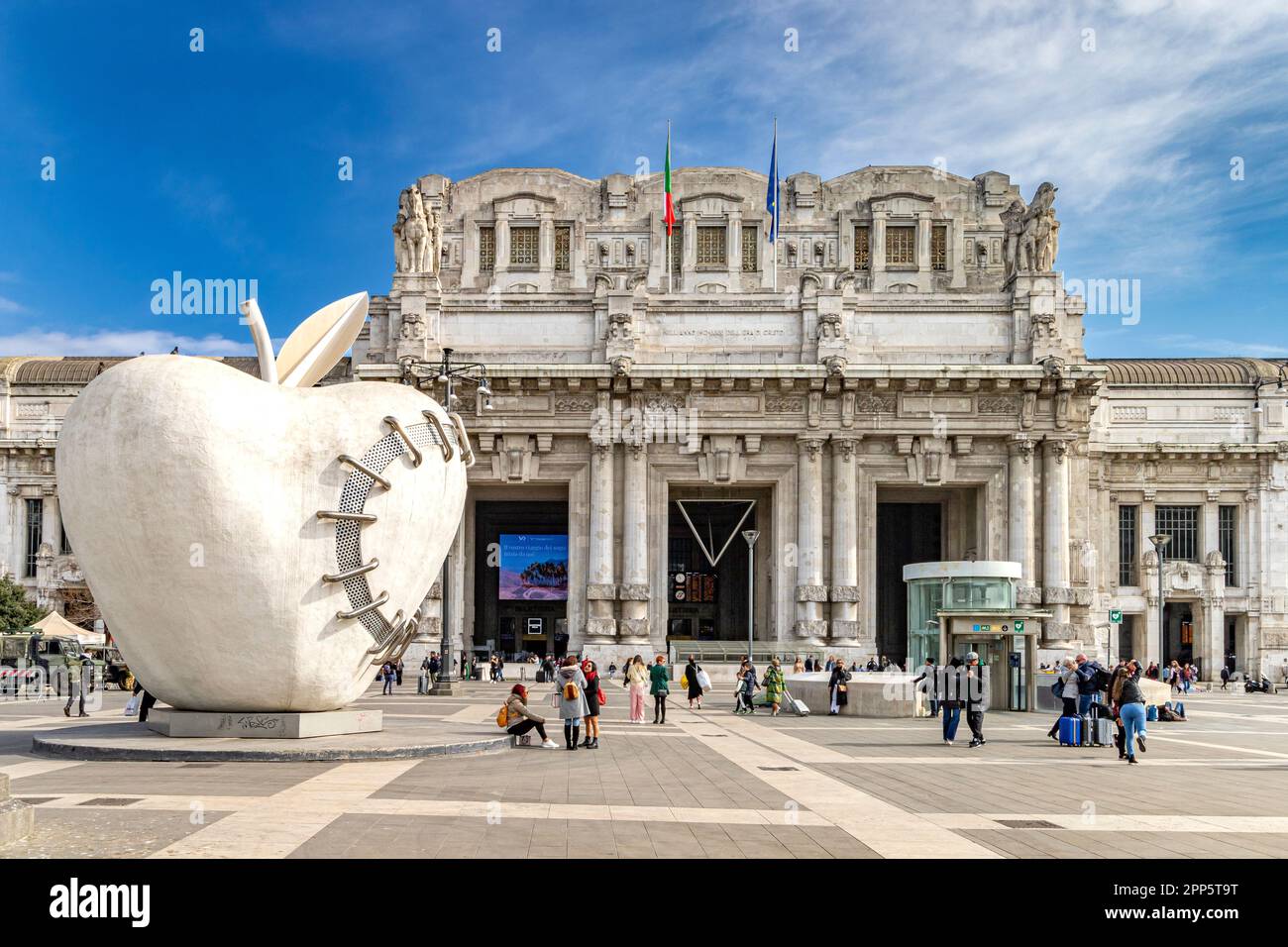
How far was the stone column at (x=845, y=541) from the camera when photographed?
54031 millimetres

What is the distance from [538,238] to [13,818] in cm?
5538

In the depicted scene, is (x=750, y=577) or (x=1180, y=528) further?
(x=1180, y=528)

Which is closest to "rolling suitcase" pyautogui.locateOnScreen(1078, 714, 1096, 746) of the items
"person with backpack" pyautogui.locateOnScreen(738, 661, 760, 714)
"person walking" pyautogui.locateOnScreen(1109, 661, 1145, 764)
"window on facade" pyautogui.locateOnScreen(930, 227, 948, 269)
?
"person walking" pyautogui.locateOnScreen(1109, 661, 1145, 764)

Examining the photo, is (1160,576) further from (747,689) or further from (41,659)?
(41,659)

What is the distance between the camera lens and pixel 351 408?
61.4 ft

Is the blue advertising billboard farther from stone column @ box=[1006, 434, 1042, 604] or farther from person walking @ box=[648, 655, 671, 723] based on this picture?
person walking @ box=[648, 655, 671, 723]

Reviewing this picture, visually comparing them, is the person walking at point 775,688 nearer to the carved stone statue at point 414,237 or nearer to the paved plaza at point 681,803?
the paved plaza at point 681,803

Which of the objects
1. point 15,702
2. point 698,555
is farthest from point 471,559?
point 15,702

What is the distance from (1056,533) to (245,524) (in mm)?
44780

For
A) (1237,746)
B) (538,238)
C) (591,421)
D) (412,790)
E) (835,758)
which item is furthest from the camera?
(538,238)

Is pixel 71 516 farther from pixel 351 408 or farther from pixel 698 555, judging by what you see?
pixel 698 555

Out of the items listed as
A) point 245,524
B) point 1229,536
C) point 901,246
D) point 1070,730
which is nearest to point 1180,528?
point 1229,536

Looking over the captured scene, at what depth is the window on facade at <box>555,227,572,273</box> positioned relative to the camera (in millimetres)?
63156

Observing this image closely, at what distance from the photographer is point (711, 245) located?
6331cm
